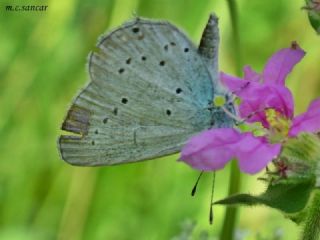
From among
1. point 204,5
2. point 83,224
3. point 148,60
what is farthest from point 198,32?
point 148,60

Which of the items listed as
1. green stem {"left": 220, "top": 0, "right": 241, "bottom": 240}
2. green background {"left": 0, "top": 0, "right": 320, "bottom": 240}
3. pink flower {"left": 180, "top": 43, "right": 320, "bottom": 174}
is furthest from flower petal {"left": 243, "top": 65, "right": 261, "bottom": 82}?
green background {"left": 0, "top": 0, "right": 320, "bottom": 240}

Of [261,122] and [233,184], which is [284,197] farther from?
[233,184]

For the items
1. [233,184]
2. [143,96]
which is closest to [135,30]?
[143,96]

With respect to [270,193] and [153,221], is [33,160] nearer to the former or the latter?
[153,221]

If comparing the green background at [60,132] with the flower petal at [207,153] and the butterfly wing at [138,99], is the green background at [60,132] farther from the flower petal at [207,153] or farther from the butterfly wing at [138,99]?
the flower petal at [207,153]

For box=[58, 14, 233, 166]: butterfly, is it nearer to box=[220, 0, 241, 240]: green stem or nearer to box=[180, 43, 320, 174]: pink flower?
box=[180, 43, 320, 174]: pink flower

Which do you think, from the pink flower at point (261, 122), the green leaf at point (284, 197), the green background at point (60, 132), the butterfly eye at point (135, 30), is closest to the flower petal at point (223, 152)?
the pink flower at point (261, 122)
